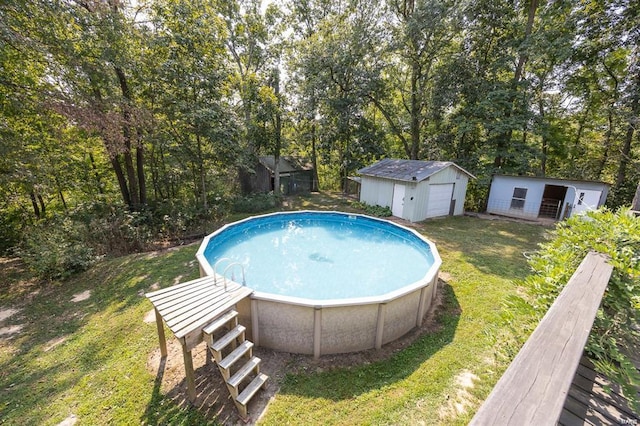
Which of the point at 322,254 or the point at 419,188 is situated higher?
the point at 419,188

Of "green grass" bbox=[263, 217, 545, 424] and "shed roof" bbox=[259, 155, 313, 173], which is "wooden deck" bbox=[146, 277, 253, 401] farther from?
"shed roof" bbox=[259, 155, 313, 173]

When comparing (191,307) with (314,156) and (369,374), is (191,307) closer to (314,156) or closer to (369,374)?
(369,374)

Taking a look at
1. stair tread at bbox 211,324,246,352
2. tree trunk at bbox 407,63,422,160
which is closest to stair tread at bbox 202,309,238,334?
stair tread at bbox 211,324,246,352

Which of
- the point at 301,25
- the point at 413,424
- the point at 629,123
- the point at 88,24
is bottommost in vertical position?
the point at 413,424

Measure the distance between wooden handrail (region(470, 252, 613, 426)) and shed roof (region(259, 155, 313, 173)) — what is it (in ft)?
56.5

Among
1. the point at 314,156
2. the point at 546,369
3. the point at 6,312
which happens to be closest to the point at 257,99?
the point at 314,156

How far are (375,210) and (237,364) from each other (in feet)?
34.8

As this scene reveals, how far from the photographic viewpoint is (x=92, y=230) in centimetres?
845

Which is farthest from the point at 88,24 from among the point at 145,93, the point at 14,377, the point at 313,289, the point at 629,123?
the point at 629,123

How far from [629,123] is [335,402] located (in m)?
18.3

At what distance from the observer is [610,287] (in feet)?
7.36

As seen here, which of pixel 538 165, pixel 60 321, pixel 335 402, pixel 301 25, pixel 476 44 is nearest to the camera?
pixel 335 402

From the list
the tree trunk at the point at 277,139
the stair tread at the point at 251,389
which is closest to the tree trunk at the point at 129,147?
the tree trunk at the point at 277,139

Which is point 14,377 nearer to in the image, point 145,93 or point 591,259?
point 591,259
